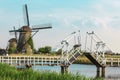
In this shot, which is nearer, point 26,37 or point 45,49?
point 26,37

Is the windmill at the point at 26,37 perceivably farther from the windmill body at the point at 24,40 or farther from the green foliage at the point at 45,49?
the green foliage at the point at 45,49

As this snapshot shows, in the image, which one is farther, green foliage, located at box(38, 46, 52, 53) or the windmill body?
green foliage, located at box(38, 46, 52, 53)

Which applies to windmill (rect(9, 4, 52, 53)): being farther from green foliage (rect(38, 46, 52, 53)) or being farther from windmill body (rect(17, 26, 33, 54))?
green foliage (rect(38, 46, 52, 53))

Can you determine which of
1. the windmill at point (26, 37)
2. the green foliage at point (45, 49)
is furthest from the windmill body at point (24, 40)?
the green foliage at point (45, 49)

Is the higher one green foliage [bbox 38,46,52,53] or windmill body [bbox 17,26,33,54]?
windmill body [bbox 17,26,33,54]

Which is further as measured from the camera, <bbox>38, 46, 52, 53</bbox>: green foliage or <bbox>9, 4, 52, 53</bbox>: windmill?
<bbox>38, 46, 52, 53</bbox>: green foliage

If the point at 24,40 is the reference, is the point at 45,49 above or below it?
below

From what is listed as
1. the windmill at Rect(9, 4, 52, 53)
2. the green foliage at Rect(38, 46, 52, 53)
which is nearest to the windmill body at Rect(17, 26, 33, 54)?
the windmill at Rect(9, 4, 52, 53)

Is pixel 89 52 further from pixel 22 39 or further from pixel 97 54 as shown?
pixel 22 39

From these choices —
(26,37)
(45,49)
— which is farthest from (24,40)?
(45,49)

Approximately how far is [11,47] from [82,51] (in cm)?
4859

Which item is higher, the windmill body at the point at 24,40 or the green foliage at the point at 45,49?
the windmill body at the point at 24,40

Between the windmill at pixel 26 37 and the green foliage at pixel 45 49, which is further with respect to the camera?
the green foliage at pixel 45 49

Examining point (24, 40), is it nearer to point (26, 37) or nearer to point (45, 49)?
point (26, 37)
